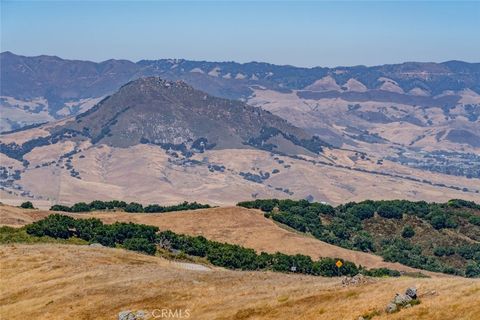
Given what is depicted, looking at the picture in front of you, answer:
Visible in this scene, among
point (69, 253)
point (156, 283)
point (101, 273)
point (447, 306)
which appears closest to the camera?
point (447, 306)

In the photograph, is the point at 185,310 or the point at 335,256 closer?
the point at 185,310

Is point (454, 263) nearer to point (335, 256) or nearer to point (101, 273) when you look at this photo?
point (335, 256)

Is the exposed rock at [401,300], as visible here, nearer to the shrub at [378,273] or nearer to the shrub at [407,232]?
the shrub at [378,273]

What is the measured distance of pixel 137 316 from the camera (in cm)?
6016

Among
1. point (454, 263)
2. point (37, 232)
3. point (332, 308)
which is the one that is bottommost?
point (454, 263)

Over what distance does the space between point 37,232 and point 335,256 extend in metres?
62.2

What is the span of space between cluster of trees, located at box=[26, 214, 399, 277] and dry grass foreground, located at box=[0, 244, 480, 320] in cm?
2459

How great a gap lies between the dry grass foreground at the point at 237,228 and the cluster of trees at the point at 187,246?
67.4 feet

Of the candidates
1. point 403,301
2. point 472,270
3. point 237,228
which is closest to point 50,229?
point 237,228

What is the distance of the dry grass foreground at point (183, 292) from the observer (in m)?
54.4

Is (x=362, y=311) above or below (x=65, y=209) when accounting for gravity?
above

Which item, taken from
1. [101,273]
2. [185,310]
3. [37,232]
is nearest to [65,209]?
[37,232]

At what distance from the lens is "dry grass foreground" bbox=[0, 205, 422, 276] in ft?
498

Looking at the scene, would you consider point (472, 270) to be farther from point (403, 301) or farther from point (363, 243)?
point (403, 301)
